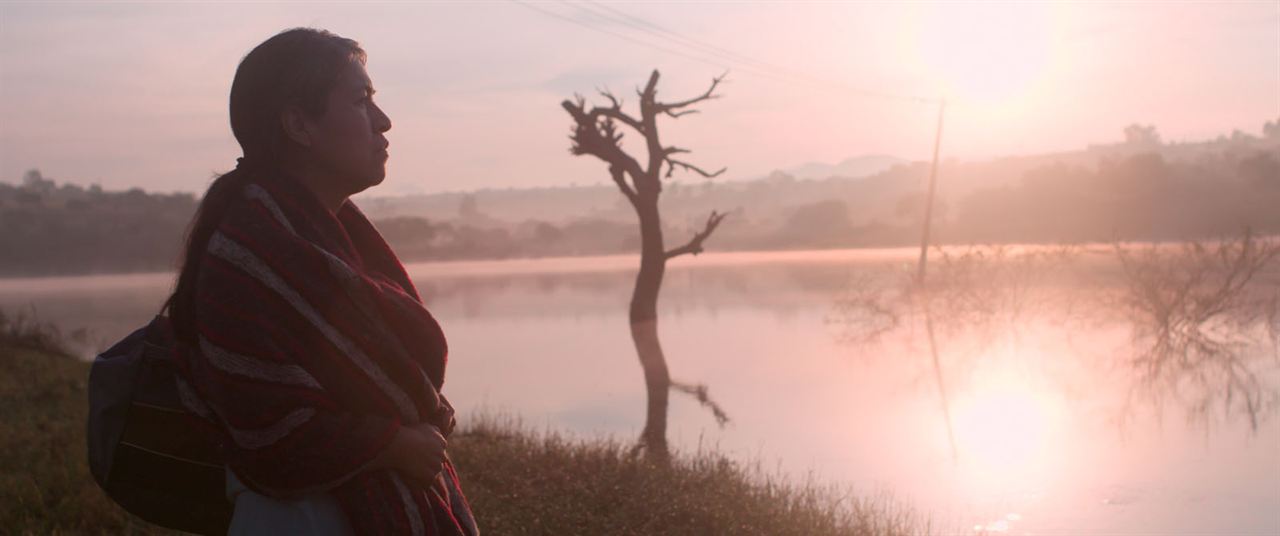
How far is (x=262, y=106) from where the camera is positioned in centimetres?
216

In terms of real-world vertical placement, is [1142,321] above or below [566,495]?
below

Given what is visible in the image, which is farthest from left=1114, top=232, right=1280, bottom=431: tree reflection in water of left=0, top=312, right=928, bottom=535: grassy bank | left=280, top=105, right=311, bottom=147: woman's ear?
left=280, top=105, right=311, bottom=147: woman's ear

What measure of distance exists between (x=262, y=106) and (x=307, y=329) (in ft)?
1.54

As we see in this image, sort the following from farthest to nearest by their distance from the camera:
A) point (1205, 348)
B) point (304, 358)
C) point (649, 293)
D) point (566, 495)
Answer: point (649, 293)
point (1205, 348)
point (566, 495)
point (304, 358)

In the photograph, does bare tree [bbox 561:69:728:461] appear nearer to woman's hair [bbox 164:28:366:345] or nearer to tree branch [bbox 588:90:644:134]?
tree branch [bbox 588:90:644:134]

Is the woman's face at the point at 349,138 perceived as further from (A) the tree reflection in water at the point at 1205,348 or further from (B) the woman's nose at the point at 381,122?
(A) the tree reflection in water at the point at 1205,348

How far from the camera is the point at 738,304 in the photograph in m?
25.4

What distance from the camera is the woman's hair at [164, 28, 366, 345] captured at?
215cm

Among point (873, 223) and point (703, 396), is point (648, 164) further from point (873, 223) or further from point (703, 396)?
point (873, 223)

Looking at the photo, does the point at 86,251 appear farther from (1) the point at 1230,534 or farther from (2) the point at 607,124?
(1) the point at 1230,534

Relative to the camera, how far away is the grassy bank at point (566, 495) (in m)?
5.96

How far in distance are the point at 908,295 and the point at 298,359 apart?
25491 millimetres

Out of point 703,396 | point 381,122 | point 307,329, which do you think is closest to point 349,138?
point 381,122

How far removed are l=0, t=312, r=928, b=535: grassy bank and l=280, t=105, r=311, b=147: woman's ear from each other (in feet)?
13.0
